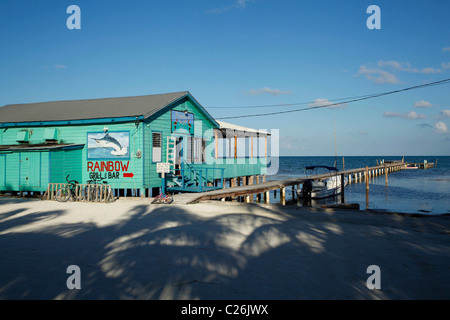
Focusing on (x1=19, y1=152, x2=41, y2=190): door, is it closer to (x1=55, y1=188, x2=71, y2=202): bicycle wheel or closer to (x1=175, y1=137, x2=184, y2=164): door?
(x1=55, y1=188, x2=71, y2=202): bicycle wheel

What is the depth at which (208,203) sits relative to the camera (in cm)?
1466

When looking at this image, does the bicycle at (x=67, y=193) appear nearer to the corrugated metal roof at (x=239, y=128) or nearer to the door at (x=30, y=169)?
the door at (x=30, y=169)

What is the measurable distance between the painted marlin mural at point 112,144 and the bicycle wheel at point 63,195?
2961mm

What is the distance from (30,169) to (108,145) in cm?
435

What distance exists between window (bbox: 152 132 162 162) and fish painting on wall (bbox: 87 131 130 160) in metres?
1.39

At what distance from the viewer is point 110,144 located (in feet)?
56.6

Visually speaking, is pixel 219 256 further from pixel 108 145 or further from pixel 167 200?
pixel 108 145

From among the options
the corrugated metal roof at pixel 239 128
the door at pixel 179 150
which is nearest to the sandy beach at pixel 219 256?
the door at pixel 179 150

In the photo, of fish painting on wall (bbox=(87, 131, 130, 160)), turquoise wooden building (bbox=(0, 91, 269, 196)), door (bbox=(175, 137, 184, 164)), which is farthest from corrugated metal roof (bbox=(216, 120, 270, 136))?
fish painting on wall (bbox=(87, 131, 130, 160))

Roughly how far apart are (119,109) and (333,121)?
56.4 feet

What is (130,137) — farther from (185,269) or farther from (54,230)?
(185,269)

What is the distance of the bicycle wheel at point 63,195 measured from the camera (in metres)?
15.4

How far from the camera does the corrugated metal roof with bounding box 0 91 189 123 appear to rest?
17.5m

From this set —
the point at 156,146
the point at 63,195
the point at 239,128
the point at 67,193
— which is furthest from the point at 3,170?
the point at 239,128
